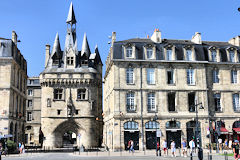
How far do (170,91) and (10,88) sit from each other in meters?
18.4

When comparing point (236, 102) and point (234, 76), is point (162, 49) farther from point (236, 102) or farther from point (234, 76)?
point (236, 102)

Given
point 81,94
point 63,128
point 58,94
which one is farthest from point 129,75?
point 63,128

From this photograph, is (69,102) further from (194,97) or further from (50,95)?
(194,97)

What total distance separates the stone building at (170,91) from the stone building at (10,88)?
39.0 feet

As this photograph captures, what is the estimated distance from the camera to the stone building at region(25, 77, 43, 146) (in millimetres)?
58188

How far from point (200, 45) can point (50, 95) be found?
21757mm

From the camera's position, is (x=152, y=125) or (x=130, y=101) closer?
(x=152, y=125)

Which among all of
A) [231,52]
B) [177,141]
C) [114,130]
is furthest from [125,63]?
[231,52]

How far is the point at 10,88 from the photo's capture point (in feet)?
113

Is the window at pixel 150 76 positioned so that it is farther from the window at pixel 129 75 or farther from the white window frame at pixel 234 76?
the white window frame at pixel 234 76

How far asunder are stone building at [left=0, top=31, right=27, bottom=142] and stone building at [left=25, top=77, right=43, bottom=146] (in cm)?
1904

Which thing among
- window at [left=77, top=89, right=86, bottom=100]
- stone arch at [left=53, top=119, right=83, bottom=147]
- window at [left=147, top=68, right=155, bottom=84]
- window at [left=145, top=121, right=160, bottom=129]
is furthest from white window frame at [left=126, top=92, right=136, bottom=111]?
stone arch at [left=53, top=119, right=83, bottom=147]

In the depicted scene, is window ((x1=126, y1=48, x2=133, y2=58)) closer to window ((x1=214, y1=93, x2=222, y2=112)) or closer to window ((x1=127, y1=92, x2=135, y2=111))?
window ((x1=127, y1=92, x2=135, y2=111))

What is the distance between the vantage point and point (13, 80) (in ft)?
119
